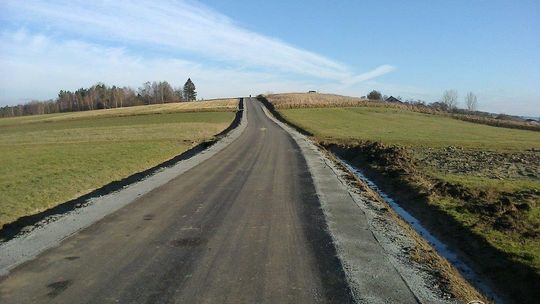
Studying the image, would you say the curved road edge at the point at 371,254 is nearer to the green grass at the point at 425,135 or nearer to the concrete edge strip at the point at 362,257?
the concrete edge strip at the point at 362,257

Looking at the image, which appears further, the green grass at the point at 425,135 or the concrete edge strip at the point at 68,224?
the green grass at the point at 425,135

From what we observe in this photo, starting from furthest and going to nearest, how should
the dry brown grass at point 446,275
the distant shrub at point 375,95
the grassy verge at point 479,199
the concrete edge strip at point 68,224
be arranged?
the distant shrub at point 375,95, the grassy verge at point 479,199, the concrete edge strip at point 68,224, the dry brown grass at point 446,275

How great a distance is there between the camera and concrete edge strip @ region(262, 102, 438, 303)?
24.5 feet

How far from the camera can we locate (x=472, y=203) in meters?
15.1

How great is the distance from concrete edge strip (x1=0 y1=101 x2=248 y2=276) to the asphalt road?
34 cm

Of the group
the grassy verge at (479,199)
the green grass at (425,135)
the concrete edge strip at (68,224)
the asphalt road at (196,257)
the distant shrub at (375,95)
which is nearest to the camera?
the asphalt road at (196,257)

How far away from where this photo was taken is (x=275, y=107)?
3839 inches

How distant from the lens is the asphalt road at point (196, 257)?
7.47m

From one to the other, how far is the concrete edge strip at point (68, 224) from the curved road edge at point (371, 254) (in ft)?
21.0

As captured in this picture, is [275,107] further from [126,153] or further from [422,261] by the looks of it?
[422,261]

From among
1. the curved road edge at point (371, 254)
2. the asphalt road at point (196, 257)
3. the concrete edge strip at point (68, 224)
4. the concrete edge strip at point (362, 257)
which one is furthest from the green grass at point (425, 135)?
the asphalt road at point (196, 257)

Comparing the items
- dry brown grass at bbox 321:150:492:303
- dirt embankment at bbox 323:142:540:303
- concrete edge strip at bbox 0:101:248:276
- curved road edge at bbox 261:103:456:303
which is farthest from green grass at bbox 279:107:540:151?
dry brown grass at bbox 321:150:492:303

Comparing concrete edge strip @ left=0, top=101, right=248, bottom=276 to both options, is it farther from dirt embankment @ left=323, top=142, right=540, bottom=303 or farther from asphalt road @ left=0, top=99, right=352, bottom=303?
dirt embankment @ left=323, top=142, right=540, bottom=303

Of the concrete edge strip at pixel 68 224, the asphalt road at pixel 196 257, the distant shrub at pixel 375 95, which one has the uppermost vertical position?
the distant shrub at pixel 375 95
